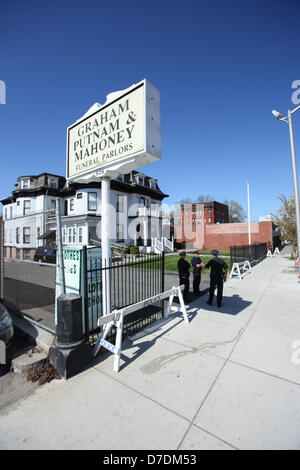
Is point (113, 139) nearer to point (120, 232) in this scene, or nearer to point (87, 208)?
point (87, 208)

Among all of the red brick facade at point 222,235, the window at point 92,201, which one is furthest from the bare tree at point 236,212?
the window at point 92,201

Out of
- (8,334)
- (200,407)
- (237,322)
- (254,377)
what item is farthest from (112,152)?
(237,322)

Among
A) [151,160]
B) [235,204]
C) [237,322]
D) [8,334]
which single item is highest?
[235,204]

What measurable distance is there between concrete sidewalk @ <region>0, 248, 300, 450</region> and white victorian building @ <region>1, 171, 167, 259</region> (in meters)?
18.1

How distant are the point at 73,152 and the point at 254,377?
5.30m

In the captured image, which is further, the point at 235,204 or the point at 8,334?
the point at 235,204

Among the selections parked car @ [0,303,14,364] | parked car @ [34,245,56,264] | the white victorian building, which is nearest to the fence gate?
parked car @ [0,303,14,364]

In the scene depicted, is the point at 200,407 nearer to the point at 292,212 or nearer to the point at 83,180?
the point at 83,180

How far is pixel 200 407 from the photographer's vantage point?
2.38 m

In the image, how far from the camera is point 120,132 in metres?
3.63

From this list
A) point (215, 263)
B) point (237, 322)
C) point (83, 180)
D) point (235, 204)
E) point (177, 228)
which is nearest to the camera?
point (83, 180)

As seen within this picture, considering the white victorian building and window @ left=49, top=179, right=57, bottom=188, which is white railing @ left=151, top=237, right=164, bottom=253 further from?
window @ left=49, top=179, right=57, bottom=188

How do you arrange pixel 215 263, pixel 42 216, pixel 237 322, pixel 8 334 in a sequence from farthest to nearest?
pixel 215 263 → pixel 237 322 → pixel 42 216 → pixel 8 334

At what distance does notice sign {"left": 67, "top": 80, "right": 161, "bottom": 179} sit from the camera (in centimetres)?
331
